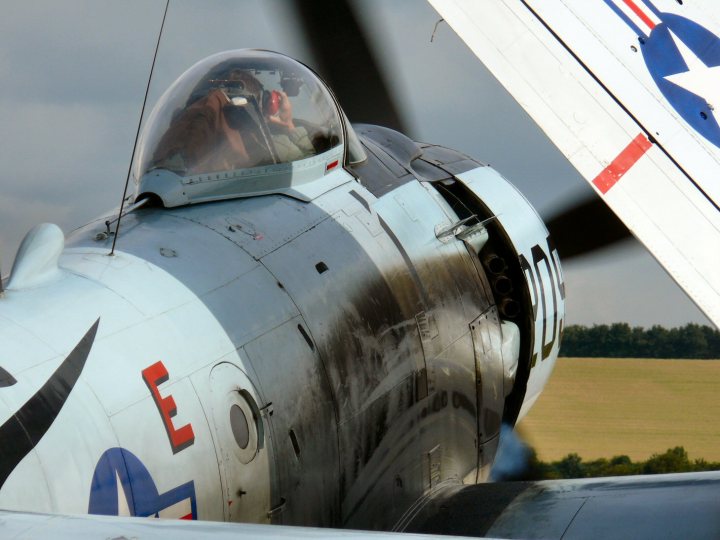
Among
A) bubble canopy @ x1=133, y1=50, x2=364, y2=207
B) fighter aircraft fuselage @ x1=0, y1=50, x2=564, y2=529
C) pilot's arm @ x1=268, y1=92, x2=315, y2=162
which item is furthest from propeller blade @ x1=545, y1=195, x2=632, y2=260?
pilot's arm @ x1=268, y1=92, x2=315, y2=162

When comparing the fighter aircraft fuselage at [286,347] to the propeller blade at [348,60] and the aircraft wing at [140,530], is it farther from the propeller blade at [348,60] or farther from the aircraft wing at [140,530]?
the propeller blade at [348,60]

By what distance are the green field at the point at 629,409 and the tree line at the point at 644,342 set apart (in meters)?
0.13

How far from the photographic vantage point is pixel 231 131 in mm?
5605

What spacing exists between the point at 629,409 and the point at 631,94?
10464 millimetres

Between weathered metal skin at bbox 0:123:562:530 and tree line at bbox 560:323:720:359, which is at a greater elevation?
weathered metal skin at bbox 0:123:562:530

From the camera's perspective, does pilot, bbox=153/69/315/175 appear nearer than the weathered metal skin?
No

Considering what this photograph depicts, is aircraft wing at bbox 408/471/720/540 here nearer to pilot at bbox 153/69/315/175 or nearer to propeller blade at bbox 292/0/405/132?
pilot at bbox 153/69/315/175

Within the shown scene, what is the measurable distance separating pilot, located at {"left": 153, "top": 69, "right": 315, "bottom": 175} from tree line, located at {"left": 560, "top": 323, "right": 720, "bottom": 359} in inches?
380

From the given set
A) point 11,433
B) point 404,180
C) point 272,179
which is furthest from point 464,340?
point 11,433

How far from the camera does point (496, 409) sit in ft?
22.1

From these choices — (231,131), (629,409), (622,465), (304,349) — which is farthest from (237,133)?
(629,409)

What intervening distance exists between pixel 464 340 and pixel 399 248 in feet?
2.45

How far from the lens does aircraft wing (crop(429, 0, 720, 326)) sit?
431 centimetres

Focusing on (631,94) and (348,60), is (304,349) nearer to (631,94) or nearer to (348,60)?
(631,94)
